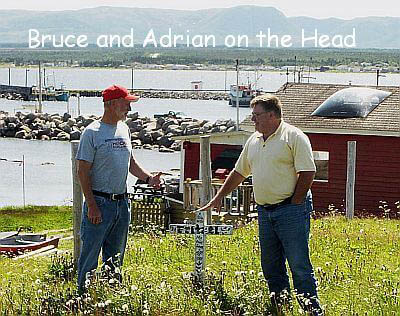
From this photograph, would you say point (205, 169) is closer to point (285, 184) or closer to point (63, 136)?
point (285, 184)

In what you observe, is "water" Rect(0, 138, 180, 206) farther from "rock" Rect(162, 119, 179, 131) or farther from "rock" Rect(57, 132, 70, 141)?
"rock" Rect(162, 119, 179, 131)

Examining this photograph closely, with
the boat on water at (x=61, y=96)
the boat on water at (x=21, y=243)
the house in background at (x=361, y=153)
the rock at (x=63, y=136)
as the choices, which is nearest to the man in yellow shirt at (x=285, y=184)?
the boat on water at (x=21, y=243)

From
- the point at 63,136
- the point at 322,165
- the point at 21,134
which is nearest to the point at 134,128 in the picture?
the point at 63,136

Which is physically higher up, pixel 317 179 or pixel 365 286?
pixel 365 286

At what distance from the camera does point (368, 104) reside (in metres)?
24.3

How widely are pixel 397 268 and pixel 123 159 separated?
3.15 meters

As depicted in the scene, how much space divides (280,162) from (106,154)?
1.47m

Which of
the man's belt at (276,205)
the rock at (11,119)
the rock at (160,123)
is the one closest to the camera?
the man's belt at (276,205)

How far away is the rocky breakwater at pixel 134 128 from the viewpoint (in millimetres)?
63625

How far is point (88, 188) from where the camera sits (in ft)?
25.7

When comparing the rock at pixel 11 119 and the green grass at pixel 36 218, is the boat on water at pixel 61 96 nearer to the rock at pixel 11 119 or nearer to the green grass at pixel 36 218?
the rock at pixel 11 119

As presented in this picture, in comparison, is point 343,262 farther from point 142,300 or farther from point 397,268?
point 142,300

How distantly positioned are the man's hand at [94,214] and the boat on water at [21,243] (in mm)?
9034

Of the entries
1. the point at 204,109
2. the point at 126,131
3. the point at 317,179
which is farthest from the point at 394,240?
the point at 204,109
